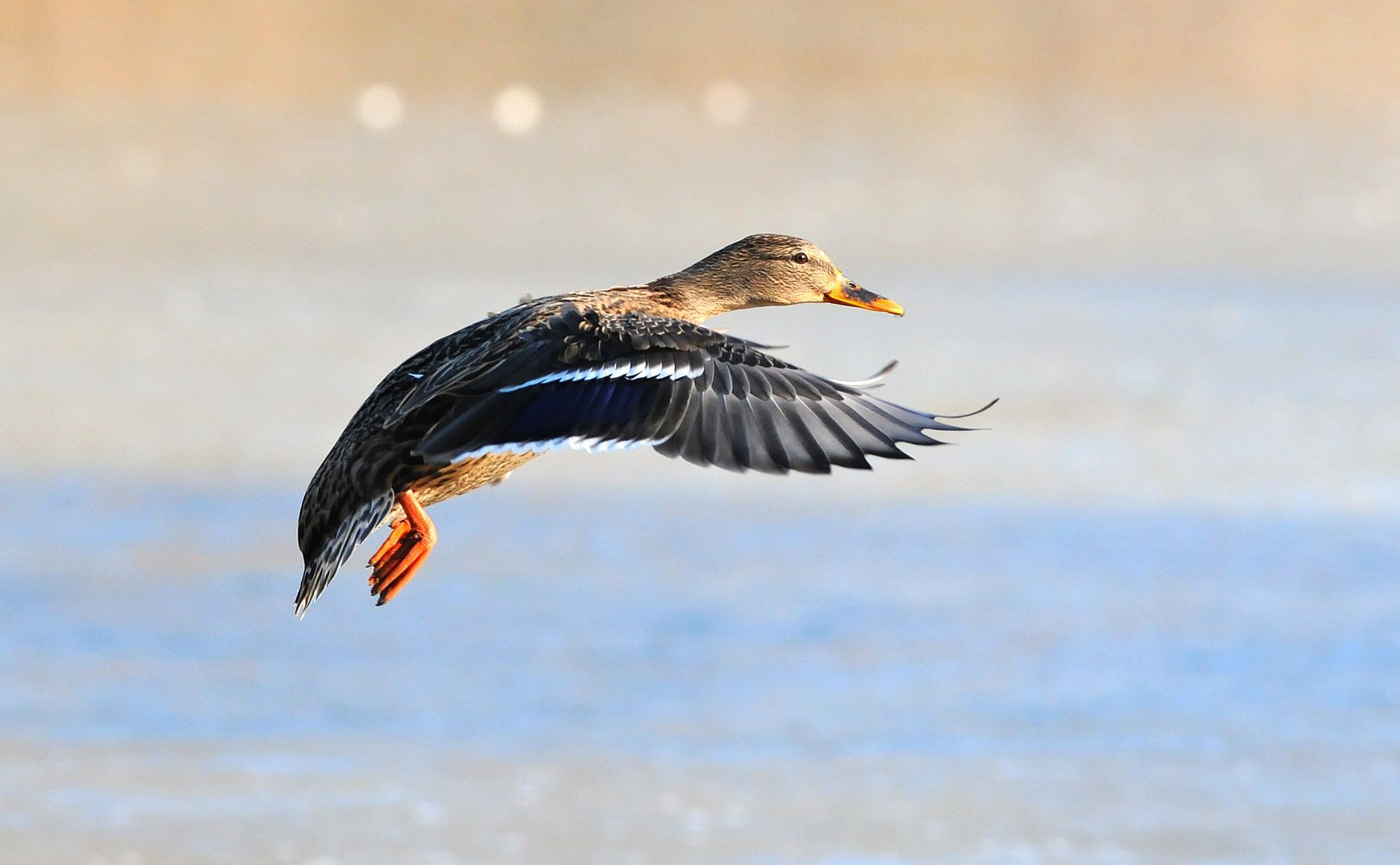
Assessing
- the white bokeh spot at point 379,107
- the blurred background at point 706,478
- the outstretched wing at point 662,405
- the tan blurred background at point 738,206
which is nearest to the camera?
the outstretched wing at point 662,405

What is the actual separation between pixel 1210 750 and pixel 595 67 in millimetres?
18495

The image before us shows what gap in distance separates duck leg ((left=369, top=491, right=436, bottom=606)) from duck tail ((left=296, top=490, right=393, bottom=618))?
0.19 feet

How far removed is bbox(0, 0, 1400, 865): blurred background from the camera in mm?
11477

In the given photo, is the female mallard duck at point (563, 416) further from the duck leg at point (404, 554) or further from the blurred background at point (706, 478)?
the blurred background at point (706, 478)

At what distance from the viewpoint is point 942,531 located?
1539cm

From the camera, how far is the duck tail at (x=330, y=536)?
545 centimetres

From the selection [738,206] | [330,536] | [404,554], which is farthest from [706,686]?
[738,206]

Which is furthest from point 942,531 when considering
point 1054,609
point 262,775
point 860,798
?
point 262,775

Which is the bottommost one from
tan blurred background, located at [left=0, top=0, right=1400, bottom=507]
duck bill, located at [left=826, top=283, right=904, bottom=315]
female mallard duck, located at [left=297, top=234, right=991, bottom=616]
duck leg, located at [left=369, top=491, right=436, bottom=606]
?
duck leg, located at [left=369, top=491, right=436, bottom=606]

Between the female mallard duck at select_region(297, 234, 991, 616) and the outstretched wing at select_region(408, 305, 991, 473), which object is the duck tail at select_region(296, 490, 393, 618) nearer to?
the female mallard duck at select_region(297, 234, 991, 616)

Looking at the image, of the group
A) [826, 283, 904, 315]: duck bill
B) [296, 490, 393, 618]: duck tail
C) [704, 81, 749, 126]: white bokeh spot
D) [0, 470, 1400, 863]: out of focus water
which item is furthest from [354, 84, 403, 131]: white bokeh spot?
[296, 490, 393, 618]: duck tail

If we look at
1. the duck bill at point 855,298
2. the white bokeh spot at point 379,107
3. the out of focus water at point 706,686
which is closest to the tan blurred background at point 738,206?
the white bokeh spot at point 379,107

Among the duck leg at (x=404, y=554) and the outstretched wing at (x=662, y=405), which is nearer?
the outstretched wing at (x=662, y=405)

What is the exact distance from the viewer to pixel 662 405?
5188 millimetres
